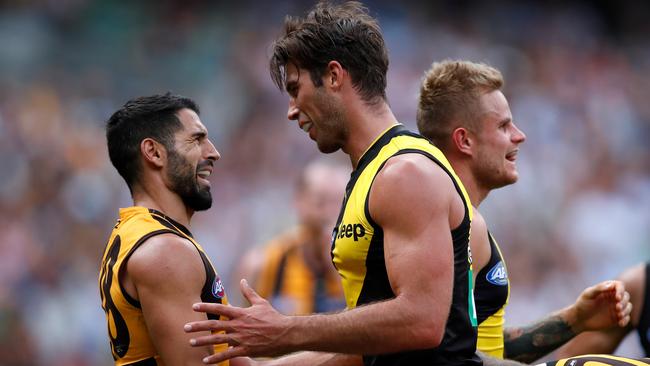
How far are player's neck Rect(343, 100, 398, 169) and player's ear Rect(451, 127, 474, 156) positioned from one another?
3.20ft

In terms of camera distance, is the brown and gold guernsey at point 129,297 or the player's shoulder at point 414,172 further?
the brown and gold guernsey at point 129,297

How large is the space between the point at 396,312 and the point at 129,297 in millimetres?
1375

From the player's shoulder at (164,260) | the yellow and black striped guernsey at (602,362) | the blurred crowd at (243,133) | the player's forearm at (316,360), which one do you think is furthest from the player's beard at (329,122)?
the blurred crowd at (243,133)

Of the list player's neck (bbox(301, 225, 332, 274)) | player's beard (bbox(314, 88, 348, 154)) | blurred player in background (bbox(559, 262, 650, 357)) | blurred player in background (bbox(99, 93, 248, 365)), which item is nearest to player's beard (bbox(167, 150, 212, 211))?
blurred player in background (bbox(99, 93, 248, 365))

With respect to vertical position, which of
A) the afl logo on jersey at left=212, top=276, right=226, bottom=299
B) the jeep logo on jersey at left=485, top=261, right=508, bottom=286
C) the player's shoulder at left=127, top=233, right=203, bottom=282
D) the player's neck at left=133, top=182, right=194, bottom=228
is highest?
the player's neck at left=133, top=182, right=194, bottom=228

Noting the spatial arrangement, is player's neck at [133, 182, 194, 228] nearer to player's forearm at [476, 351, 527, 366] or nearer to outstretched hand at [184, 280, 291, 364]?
outstretched hand at [184, 280, 291, 364]

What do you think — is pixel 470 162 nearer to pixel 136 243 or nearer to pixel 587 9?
pixel 136 243

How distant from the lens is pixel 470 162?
5.33m

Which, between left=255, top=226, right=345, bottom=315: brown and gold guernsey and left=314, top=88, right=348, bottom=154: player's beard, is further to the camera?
left=255, top=226, right=345, bottom=315: brown and gold guernsey

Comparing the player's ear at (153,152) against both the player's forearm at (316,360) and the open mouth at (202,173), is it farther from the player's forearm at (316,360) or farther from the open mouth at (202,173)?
the player's forearm at (316,360)

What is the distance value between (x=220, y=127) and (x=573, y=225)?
509 centimetres

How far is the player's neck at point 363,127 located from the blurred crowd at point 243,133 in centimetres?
754

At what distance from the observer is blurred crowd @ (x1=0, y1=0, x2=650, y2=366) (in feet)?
37.7

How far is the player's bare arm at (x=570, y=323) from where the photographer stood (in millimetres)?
5305
